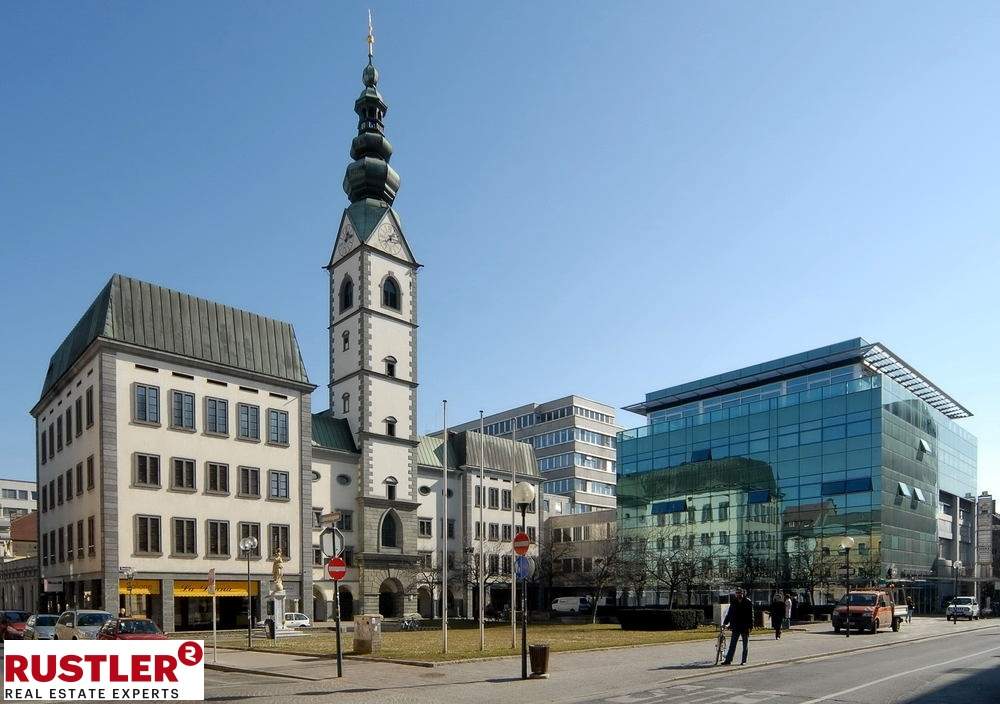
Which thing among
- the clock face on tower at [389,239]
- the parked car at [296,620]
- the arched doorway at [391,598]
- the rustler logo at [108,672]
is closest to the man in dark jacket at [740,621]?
the rustler logo at [108,672]

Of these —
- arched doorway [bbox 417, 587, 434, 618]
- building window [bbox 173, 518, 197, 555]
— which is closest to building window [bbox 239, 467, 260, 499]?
building window [bbox 173, 518, 197, 555]

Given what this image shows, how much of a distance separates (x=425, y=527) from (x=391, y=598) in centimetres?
982

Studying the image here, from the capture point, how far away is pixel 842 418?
77.8m

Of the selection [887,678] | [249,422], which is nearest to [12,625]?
[249,422]

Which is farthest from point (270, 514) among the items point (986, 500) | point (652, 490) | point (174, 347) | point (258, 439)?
point (986, 500)

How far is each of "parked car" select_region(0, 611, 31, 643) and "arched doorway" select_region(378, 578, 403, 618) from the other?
3104cm

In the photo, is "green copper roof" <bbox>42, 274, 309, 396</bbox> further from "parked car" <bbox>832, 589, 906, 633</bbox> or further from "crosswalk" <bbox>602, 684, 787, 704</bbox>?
"crosswalk" <bbox>602, 684, 787, 704</bbox>

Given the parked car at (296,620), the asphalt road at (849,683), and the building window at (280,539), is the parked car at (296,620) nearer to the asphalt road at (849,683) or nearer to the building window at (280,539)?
the building window at (280,539)

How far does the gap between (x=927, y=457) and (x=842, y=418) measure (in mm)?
13293

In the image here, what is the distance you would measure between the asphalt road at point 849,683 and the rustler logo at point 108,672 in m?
8.90

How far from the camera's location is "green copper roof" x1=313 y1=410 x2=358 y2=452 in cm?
6881

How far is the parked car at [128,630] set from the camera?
90.3ft

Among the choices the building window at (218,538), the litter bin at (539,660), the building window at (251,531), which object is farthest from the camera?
the building window at (251,531)

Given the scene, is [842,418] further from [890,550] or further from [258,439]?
[258,439]
